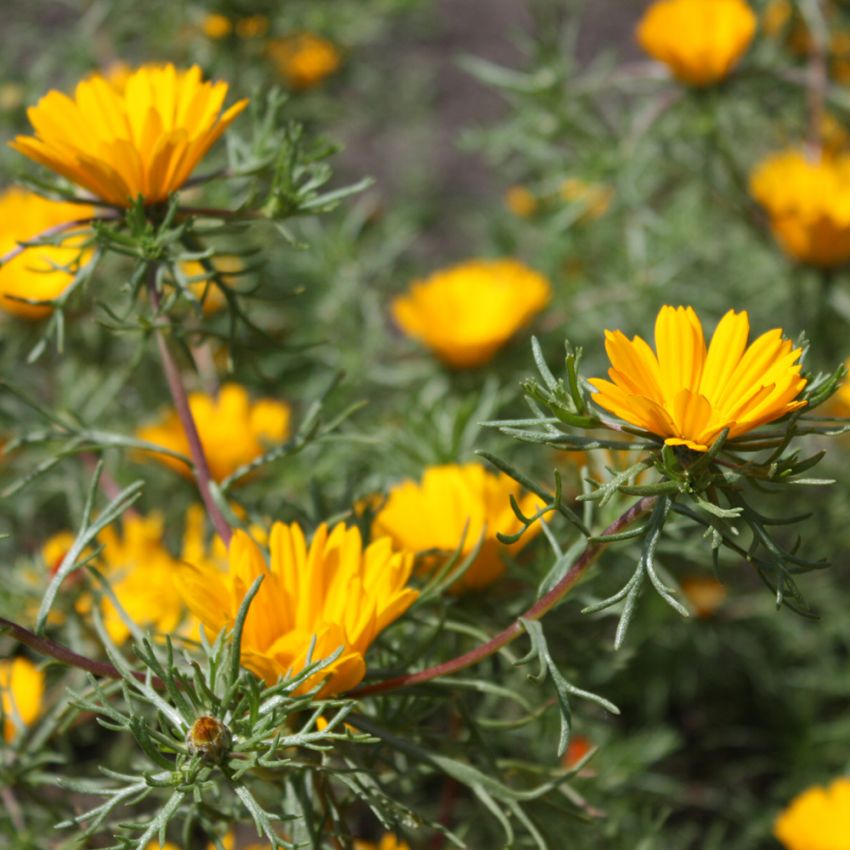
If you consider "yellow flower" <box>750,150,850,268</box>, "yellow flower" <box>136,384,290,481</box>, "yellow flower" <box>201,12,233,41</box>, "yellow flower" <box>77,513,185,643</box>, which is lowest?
"yellow flower" <box>77,513,185,643</box>

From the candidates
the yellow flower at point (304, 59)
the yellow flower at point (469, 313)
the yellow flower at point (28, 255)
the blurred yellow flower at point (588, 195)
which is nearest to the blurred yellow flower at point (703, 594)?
the yellow flower at point (469, 313)

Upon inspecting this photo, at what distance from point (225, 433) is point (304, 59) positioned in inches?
38.7

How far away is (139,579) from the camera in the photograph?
1204mm

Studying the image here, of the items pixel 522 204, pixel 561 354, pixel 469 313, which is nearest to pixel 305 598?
pixel 469 313

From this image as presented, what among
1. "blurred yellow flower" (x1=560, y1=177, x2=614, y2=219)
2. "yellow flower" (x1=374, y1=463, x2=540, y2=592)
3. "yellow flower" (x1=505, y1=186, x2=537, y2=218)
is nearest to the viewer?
"yellow flower" (x1=374, y1=463, x2=540, y2=592)

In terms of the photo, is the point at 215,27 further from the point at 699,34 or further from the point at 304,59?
the point at 699,34

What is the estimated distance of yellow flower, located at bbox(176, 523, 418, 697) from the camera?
0.66 m

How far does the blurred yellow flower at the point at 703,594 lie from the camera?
1.68m

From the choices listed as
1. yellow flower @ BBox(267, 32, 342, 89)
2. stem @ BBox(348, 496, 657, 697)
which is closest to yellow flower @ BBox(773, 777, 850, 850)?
stem @ BBox(348, 496, 657, 697)

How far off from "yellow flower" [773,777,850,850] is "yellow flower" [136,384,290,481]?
673 mm

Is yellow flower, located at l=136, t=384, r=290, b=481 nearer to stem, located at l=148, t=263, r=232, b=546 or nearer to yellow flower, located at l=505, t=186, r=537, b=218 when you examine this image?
stem, located at l=148, t=263, r=232, b=546

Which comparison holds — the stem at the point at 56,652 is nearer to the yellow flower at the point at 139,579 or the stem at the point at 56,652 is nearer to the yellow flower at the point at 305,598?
the yellow flower at the point at 305,598

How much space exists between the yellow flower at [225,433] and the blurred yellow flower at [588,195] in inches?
23.3

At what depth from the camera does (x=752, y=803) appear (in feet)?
5.35
